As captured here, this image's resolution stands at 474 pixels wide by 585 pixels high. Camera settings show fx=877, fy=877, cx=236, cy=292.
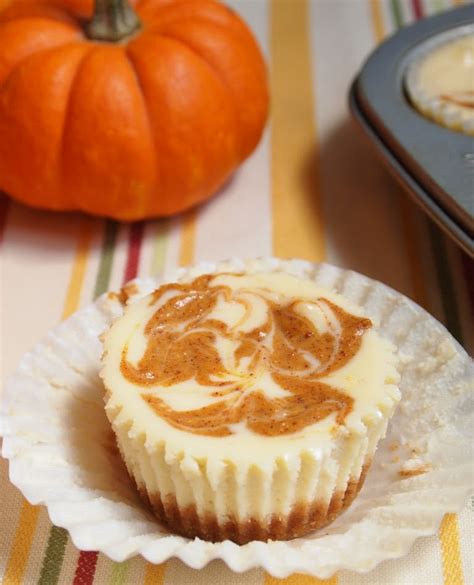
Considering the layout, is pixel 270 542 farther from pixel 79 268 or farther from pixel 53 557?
pixel 79 268

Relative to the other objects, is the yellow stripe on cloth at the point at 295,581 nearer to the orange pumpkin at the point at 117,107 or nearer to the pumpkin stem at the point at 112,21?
the orange pumpkin at the point at 117,107

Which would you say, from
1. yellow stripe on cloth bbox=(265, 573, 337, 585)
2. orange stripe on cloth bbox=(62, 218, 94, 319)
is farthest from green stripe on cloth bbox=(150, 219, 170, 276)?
yellow stripe on cloth bbox=(265, 573, 337, 585)

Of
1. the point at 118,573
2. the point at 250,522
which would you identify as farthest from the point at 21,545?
the point at 250,522

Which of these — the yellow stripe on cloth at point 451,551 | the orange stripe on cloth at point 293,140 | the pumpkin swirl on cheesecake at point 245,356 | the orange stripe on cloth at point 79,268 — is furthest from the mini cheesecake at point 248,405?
the orange stripe on cloth at point 293,140

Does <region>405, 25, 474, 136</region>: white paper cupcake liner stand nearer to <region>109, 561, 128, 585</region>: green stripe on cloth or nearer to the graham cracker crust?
the graham cracker crust

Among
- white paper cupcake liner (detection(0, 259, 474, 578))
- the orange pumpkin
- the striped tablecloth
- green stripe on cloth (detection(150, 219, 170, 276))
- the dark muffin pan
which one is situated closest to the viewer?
white paper cupcake liner (detection(0, 259, 474, 578))
